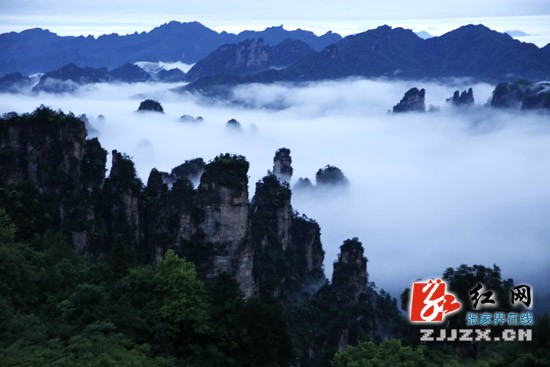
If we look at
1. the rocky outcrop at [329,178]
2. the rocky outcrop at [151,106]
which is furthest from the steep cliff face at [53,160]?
the rocky outcrop at [151,106]

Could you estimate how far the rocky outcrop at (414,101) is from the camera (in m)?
159

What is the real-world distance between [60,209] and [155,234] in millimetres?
7634

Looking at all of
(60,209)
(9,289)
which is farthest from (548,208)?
(9,289)

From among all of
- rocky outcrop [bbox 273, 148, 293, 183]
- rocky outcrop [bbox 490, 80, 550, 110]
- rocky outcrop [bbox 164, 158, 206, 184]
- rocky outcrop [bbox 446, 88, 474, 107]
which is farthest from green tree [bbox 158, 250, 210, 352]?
rocky outcrop [bbox 446, 88, 474, 107]

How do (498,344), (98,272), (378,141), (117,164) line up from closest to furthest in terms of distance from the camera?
(498,344) → (98,272) → (117,164) → (378,141)

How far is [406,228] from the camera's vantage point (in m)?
86.8

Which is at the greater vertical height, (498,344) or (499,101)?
(499,101)

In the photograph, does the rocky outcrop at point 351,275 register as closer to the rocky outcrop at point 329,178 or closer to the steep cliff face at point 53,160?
the steep cliff face at point 53,160

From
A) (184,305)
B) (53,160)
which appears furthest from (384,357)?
(53,160)

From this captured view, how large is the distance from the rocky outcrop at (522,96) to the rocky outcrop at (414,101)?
63.0 feet

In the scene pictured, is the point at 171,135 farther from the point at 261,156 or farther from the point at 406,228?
the point at 406,228

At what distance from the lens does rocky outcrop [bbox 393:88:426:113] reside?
15888cm

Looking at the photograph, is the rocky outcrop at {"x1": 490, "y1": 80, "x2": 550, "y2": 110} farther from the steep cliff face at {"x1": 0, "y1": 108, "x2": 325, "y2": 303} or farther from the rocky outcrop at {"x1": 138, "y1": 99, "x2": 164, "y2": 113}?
the steep cliff face at {"x1": 0, "y1": 108, "x2": 325, "y2": 303}

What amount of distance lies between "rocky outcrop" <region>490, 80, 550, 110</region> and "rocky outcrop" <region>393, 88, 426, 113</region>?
63.0ft
